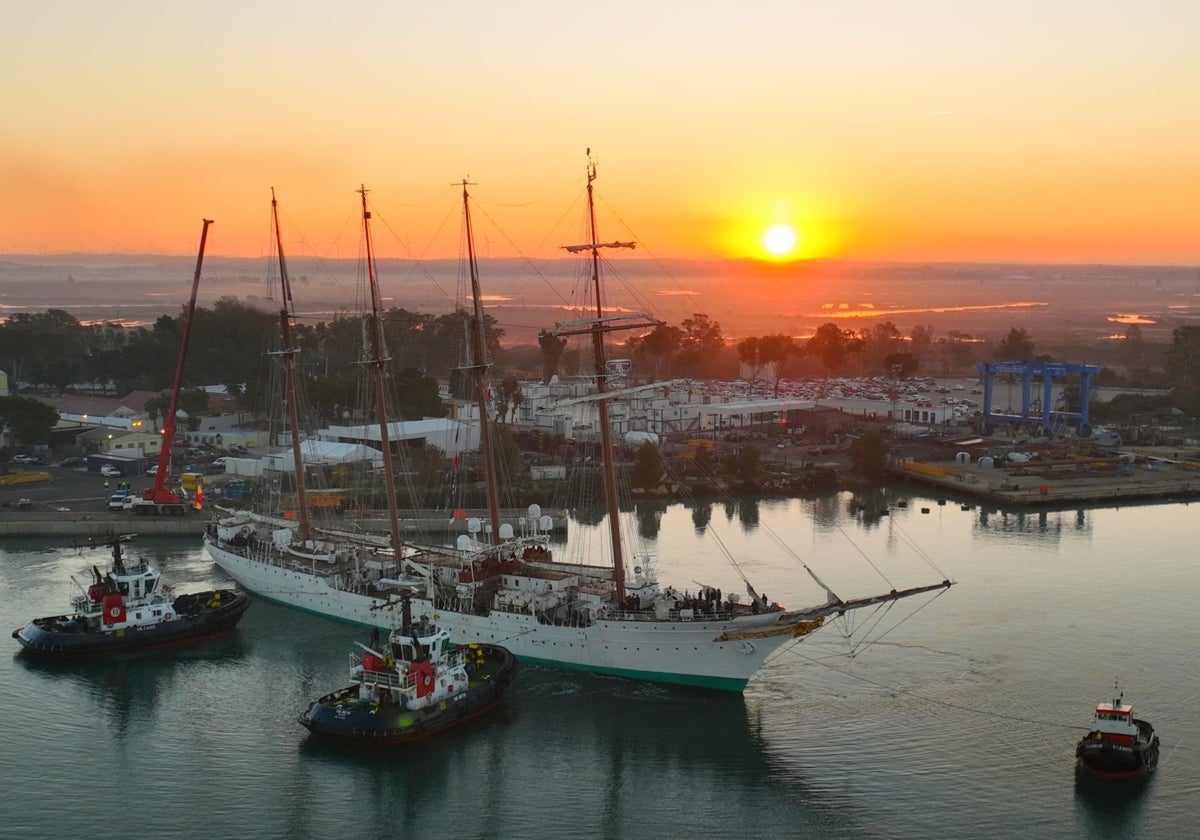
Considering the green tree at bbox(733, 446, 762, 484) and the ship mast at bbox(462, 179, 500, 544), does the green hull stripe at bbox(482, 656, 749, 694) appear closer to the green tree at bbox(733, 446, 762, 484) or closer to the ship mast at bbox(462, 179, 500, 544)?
the ship mast at bbox(462, 179, 500, 544)

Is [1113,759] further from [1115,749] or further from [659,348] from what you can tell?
[659,348]

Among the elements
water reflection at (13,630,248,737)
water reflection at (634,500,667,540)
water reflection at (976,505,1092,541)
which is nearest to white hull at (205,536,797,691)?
water reflection at (13,630,248,737)

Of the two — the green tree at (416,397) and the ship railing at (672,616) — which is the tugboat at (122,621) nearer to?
the ship railing at (672,616)

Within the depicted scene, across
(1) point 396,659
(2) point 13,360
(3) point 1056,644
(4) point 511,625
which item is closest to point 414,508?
(4) point 511,625

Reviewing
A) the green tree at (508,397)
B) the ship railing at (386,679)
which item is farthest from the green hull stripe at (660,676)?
the green tree at (508,397)

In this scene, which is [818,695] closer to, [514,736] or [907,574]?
[514,736]

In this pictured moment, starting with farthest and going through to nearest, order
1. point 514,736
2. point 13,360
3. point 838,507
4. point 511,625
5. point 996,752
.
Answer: point 13,360
point 838,507
point 511,625
point 514,736
point 996,752
